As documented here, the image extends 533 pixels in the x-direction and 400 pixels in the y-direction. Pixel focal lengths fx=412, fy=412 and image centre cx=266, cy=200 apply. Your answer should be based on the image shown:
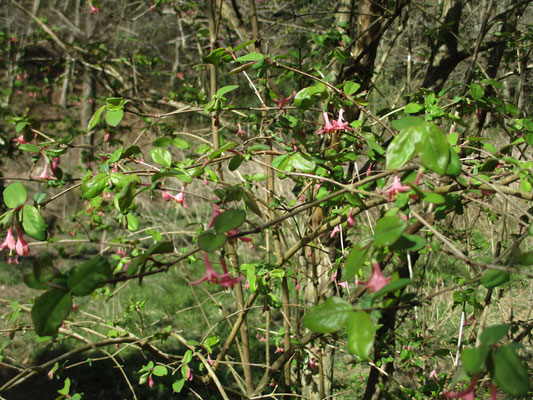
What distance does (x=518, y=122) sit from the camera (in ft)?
3.00

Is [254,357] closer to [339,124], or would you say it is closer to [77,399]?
[77,399]

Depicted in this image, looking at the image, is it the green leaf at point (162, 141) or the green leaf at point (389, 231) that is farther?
the green leaf at point (162, 141)

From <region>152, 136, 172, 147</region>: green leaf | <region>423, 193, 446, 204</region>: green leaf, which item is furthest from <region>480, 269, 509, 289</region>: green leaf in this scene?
<region>152, 136, 172, 147</region>: green leaf

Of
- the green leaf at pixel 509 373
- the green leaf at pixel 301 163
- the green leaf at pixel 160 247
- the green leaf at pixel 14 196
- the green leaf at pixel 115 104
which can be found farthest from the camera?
the green leaf at pixel 115 104

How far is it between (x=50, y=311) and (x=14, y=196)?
312mm

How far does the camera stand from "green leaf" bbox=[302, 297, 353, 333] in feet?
1.52

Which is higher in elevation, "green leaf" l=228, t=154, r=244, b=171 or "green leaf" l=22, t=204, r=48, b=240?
"green leaf" l=228, t=154, r=244, b=171

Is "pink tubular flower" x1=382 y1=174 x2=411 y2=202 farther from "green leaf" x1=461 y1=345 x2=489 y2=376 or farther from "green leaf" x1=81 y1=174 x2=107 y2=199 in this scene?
"green leaf" x1=81 y1=174 x2=107 y2=199

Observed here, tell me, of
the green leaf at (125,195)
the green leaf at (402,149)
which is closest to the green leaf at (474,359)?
the green leaf at (402,149)

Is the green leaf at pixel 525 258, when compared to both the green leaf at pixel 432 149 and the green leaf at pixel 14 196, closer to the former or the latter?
the green leaf at pixel 432 149

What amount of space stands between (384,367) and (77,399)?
44.4 inches

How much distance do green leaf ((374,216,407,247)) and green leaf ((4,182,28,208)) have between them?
573 millimetres

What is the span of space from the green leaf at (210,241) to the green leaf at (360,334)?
0.18 metres

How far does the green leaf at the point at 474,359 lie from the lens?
38 cm
